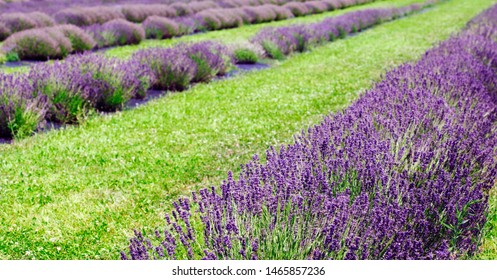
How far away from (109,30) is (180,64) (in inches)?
242

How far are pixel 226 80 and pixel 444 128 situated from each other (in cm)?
630

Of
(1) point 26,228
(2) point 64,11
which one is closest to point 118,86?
(1) point 26,228

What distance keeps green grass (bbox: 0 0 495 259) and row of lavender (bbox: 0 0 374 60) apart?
149 inches

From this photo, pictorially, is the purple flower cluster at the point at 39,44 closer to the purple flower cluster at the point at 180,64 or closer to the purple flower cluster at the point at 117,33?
the purple flower cluster at the point at 117,33

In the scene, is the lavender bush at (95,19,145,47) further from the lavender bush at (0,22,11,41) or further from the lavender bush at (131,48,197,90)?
the lavender bush at (131,48,197,90)

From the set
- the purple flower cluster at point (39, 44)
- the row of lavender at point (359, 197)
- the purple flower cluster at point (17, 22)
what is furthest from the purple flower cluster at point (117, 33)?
the row of lavender at point (359, 197)

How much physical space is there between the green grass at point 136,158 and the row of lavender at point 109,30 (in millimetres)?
3789

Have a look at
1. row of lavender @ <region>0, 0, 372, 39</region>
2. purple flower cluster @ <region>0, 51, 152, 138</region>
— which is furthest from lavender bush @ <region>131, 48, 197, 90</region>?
row of lavender @ <region>0, 0, 372, 39</region>

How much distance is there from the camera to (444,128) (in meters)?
4.24

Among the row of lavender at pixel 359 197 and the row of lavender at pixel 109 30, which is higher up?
the row of lavender at pixel 359 197

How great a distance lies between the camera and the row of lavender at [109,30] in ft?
37.9

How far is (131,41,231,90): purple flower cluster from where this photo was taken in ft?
29.8

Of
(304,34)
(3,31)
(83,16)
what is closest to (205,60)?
(304,34)

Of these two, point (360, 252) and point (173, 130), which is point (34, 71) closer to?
point (173, 130)
